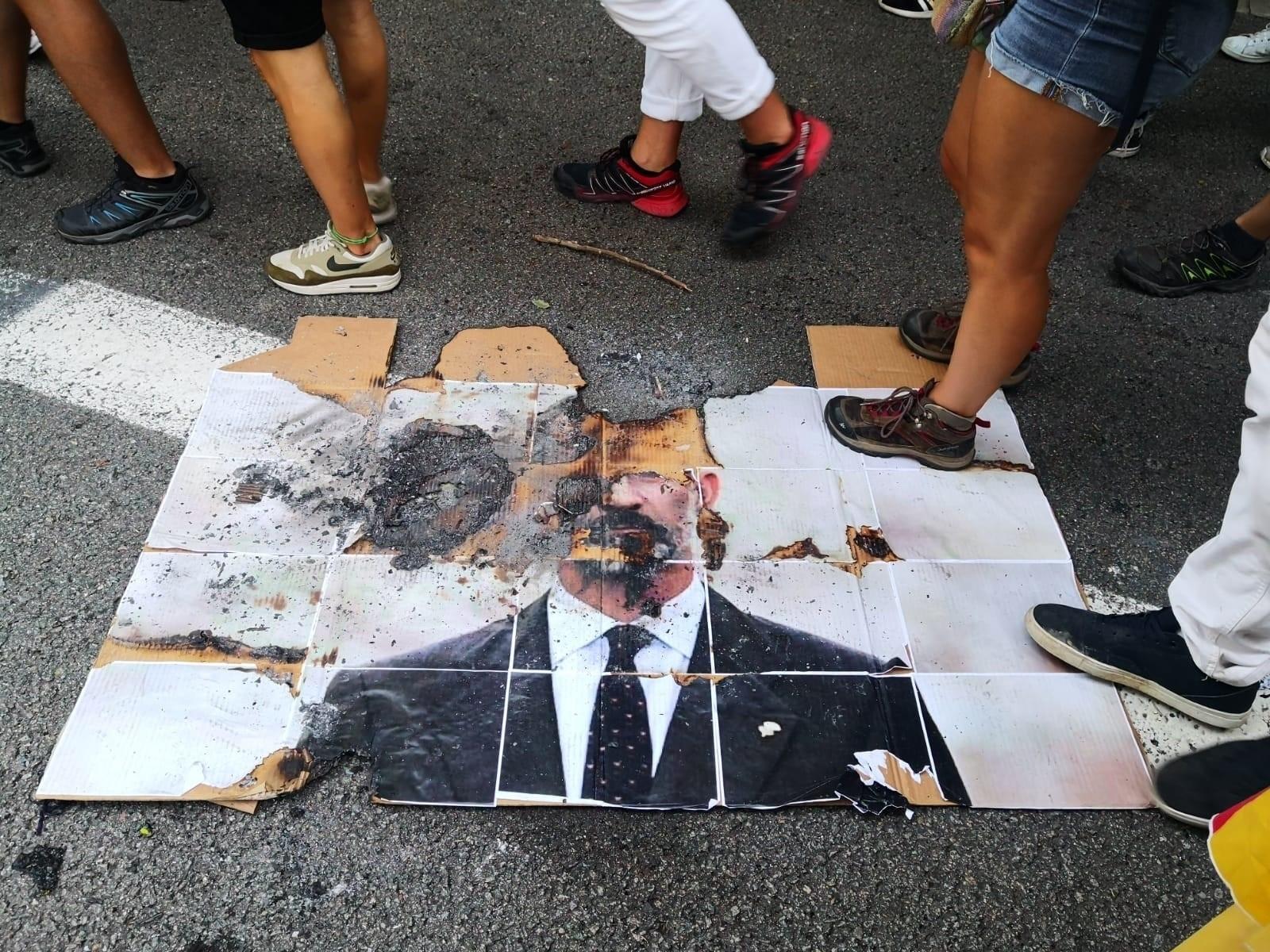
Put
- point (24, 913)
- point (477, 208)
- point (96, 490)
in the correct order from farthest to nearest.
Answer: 1. point (477, 208)
2. point (96, 490)
3. point (24, 913)

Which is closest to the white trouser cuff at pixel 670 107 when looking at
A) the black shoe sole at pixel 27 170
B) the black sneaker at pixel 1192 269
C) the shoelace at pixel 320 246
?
the shoelace at pixel 320 246

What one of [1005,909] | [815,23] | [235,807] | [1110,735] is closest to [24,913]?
[235,807]

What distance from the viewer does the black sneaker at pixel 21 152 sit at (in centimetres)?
244

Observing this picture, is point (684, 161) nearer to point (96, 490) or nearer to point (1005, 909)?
point (96, 490)

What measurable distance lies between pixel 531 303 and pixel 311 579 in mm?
925

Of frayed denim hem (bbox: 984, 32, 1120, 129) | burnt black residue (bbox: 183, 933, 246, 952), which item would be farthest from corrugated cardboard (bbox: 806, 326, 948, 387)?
burnt black residue (bbox: 183, 933, 246, 952)

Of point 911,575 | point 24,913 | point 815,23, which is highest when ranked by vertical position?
point 815,23

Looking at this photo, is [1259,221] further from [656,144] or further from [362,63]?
[362,63]

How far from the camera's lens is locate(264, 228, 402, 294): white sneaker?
2172 mm

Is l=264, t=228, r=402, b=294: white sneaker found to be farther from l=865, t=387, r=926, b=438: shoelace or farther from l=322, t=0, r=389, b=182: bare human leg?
l=865, t=387, r=926, b=438: shoelace

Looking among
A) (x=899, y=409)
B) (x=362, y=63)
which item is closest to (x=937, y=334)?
(x=899, y=409)

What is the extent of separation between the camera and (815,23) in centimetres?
328

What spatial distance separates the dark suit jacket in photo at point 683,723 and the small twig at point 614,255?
105cm

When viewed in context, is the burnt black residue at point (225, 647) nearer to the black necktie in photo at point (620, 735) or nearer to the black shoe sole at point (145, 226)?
the black necktie in photo at point (620, 735)
